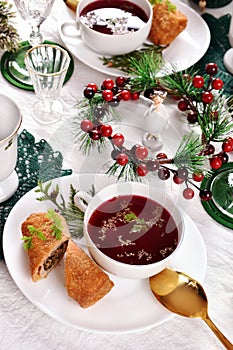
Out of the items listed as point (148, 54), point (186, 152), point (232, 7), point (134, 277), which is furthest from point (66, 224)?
point (232, 7)

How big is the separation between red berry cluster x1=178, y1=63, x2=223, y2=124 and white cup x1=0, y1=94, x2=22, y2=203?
38 centimetres

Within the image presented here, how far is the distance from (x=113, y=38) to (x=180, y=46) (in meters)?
0.18

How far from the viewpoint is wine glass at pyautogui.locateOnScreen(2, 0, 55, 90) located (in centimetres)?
136

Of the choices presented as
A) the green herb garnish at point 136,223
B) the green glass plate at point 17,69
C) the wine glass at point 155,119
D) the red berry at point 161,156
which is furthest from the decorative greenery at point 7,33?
the green herb garnish at point 136,223

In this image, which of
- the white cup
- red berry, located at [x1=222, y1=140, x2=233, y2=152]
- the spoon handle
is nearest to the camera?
the spoon handle

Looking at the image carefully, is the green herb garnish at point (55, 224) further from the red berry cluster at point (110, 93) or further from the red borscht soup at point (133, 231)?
the red berry cluster at point (110, 93)

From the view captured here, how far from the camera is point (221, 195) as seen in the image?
1.21m

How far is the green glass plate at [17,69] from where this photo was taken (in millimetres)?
1379

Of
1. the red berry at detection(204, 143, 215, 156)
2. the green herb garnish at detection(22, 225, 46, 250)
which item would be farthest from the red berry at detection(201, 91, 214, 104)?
the green herb garnish at detection(22, 225, 46, 250)

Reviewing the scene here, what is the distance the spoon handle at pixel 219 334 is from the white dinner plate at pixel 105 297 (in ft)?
0.21

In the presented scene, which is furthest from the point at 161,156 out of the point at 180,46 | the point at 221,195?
the point at 180,46

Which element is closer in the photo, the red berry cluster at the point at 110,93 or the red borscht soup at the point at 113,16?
the red berry cluster at the point at 110,93

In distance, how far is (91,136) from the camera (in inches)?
46.0

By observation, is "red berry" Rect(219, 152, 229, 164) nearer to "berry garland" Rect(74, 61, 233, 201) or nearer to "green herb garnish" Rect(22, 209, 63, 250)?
"berry garland" Rect(74, 61, 233, 201)
